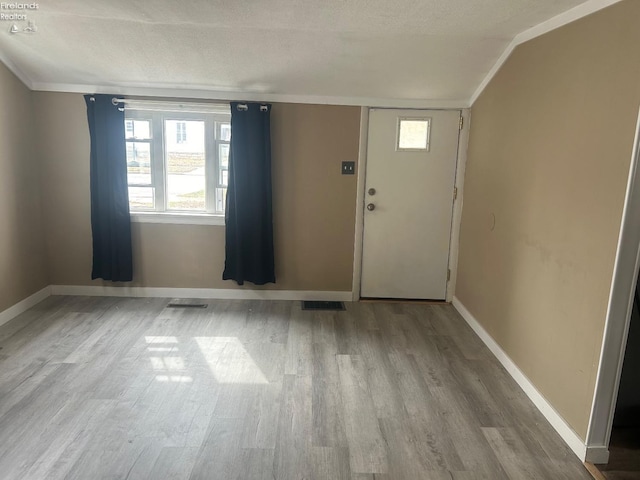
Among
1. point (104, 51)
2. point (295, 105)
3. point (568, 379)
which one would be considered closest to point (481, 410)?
point (568, 379)

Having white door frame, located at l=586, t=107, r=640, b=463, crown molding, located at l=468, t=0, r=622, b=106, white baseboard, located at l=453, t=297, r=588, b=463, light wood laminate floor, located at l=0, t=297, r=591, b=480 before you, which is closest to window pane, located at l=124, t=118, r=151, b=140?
light wood laminate floor, located at l=0, t=297, r=591, b=480

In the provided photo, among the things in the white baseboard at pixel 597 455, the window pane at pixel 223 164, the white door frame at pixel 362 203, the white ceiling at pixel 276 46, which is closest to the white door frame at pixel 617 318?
the white baseboard at pixel 597 455

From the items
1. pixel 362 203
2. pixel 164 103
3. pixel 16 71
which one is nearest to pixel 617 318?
pixel 362 203

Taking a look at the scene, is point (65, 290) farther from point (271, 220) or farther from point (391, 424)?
point (391, 424)

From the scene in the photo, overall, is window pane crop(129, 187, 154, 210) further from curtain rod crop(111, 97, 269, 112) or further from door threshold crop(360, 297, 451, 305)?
door threshold crop(360, 297, 451, 305)

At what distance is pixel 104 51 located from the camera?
10.6 ft

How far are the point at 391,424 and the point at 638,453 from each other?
119cm

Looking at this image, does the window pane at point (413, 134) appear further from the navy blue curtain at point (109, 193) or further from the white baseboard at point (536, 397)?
the navy blue curtain at point (109, 193)

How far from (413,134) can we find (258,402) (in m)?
2.72

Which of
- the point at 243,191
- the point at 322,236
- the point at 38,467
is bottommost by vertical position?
the point at 38,467

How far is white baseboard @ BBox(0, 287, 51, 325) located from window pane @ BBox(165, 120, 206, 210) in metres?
1.36

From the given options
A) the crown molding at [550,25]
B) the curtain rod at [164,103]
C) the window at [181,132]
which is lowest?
the window at [181,132]

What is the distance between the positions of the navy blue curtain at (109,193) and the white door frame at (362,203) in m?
2.11

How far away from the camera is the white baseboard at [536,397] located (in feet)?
6.79
